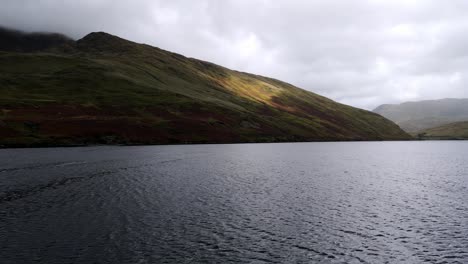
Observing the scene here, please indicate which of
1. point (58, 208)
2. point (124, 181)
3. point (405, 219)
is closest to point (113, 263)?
point (58, 208)

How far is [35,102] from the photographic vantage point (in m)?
159

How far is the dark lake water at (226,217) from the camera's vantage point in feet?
92.1

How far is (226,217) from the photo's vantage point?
3875 centimetres

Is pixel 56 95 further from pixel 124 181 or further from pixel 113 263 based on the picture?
pixel 113 263

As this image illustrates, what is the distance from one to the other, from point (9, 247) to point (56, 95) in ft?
558

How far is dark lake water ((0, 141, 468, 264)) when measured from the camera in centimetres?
2808

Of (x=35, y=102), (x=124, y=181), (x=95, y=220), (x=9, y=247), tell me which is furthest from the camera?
(x=35, y=102)

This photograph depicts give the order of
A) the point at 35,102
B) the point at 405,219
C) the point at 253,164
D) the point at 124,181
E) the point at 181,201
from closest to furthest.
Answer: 1. the point at 405,219
2. the point at 181,201
3. the point at 124,181
4. the point at 253,164
5. the point at 35,102

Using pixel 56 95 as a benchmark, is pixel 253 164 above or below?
below

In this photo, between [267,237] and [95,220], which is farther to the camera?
[95,220]

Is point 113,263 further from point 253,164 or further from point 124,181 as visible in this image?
point 253,164

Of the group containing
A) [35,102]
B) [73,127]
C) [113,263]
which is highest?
[35,102]

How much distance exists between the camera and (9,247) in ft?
93.4

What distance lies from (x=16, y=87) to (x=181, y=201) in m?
177
